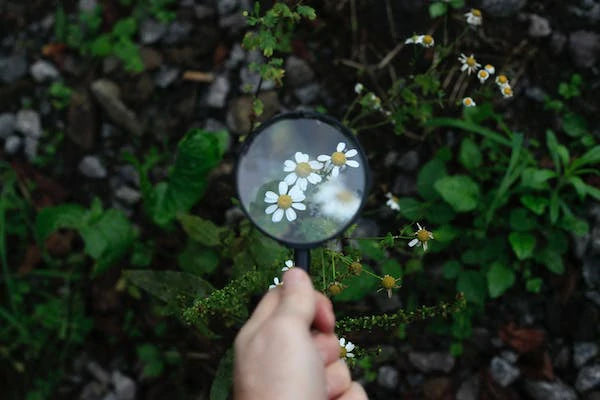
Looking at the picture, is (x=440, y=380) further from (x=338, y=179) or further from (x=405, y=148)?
(x=338, y=179)

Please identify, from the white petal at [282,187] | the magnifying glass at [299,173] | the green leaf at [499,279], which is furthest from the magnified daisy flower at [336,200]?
the green leaf at [499,279]

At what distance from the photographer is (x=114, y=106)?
12.0ft

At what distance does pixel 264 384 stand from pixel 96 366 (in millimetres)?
2047

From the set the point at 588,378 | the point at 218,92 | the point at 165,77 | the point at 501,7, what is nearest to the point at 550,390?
the point at 588,378

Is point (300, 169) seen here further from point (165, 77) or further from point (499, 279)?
point (165, 77)

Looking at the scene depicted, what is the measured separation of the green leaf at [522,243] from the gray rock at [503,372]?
537 millimetres

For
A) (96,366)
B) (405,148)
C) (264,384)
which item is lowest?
(96,366)

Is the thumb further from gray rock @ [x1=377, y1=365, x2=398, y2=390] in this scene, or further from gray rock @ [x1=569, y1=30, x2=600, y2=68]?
gray rock @ [x1=569, y1=30, x2=600, y2=68]

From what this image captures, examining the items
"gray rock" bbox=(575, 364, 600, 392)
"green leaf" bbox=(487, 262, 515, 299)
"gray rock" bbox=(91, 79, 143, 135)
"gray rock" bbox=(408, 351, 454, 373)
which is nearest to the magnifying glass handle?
"green leaf" bbox=(487, 262, 515, 299)

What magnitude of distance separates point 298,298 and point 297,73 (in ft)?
6.77

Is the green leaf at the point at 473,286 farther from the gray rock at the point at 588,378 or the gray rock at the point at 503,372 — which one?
the gray rock at the point at 588,378

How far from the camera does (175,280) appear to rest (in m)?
2.70

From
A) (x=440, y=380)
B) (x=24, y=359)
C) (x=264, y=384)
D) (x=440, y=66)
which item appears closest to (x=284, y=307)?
(x=264, y=384)

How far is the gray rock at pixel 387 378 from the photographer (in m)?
3.20
